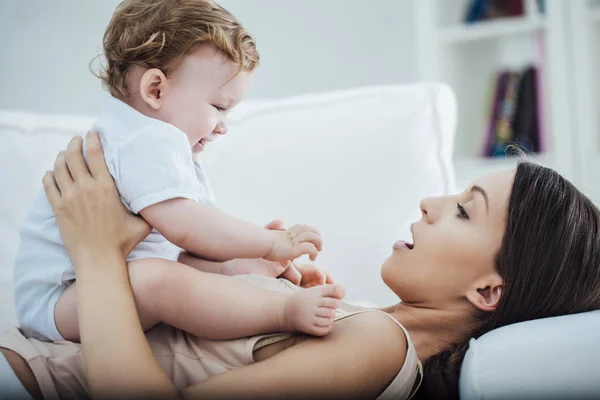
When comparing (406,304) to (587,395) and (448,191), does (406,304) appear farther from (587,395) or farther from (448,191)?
(448,191)

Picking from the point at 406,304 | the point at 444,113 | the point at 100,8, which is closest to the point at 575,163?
the point at 444,113

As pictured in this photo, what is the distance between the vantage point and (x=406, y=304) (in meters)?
1.15

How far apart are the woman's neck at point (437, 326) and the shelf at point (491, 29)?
73.1 inches

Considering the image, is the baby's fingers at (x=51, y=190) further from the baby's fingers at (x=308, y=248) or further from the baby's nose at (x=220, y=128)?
the baby's fingers at (x=308, y=248)

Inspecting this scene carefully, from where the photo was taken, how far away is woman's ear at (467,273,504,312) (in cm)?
105

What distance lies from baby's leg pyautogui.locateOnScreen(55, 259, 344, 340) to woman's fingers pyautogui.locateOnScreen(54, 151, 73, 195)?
18 centimetres

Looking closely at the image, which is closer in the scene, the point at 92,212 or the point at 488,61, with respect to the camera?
the point at 92,212

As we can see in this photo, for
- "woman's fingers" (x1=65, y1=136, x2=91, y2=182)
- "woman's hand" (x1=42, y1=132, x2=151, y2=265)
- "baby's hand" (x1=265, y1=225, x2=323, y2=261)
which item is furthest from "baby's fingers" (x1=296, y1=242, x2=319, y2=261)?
"woman's fingers" (x1=65, y1=136, x2=91, y2=182)

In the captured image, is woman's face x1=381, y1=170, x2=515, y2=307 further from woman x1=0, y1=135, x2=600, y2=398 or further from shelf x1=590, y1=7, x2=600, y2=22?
shelf x1=590, y1=7, x2=600, y2=22

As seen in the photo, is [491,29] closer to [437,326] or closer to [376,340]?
[437,326]

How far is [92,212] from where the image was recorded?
39.8 inches

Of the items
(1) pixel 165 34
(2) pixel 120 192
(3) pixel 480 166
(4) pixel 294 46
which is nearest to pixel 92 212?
(2) pixel 120 192

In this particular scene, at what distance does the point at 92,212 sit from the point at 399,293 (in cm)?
51

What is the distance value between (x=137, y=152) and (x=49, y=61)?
1.64m
